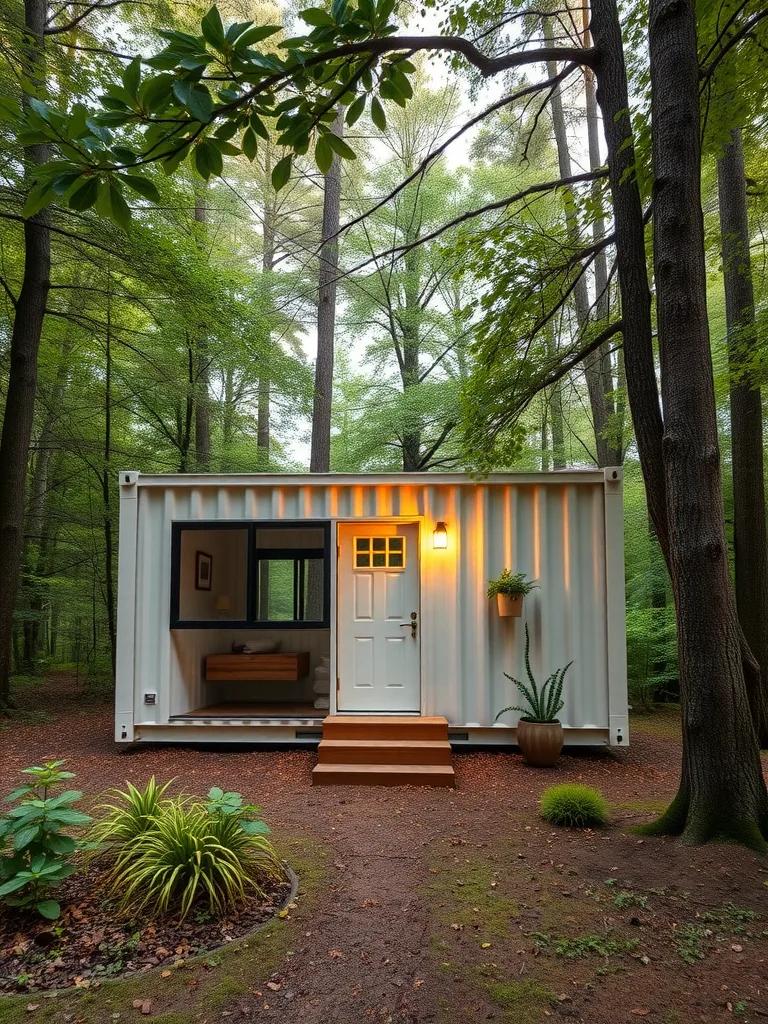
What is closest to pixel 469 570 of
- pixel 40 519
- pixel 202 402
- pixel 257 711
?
pixel 257 711

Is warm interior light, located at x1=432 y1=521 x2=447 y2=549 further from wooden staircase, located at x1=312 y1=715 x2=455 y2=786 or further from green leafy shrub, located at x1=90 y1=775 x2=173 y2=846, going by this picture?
green leafy shrub, located at x1=90 y1=775 x2=173 y2=846

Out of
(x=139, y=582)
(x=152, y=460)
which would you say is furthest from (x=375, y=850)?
(x=152, y=460)

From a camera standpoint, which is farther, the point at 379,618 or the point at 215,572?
the point at 215,572

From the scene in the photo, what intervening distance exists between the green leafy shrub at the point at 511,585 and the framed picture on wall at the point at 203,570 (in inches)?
131

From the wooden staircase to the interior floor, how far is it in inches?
22.6

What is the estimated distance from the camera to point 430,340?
10.6 m

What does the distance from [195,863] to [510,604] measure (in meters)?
3.48

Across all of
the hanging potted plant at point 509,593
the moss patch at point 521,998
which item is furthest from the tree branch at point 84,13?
the moss patch at point 521,998

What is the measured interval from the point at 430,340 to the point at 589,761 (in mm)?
7444

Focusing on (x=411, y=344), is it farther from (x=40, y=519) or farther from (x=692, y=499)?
(x=692, y=499)

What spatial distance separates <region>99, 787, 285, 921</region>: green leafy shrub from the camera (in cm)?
250

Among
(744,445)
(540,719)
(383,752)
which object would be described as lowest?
(383,752)

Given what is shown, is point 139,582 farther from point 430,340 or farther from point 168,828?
point 430,340

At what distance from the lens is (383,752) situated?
4973 millimetres
